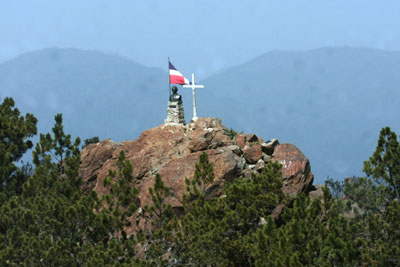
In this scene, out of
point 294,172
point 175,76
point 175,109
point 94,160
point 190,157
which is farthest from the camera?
point 94,160

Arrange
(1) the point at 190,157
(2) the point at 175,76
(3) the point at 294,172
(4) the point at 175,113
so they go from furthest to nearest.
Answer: (2) the point at 175,76 < (4) the point at 175,113 < (3) the point at 294,172 < (1) the point at 190,157

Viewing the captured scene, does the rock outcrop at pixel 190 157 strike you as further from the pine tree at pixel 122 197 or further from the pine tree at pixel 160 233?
the pine tree at pixel 122 197

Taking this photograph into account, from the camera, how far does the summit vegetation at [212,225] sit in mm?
23953

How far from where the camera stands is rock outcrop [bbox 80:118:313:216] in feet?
110

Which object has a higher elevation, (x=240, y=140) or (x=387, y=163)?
(x=240, y=140)

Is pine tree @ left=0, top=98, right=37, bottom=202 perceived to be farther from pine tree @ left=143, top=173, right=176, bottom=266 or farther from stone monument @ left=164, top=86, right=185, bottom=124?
pine tree @ left=143, top=173, right=176, bottom=266

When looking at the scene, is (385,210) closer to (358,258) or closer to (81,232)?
(358,258)

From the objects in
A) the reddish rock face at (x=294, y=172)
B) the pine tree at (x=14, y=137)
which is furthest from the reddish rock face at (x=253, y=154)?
the pine tree at (x=14, y=137)

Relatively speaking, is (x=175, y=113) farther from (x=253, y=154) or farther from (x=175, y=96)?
(x=253, y=154)

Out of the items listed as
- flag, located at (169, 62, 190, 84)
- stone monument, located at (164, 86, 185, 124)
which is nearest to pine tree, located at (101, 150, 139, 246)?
stone monument, located at (164, 86, 185, 124)

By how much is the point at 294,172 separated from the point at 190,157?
6552mm

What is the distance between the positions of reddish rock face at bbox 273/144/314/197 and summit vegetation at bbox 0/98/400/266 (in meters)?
2.92

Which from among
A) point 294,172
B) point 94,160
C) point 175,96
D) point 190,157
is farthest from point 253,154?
point 94,160

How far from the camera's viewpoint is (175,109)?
1444 inches
